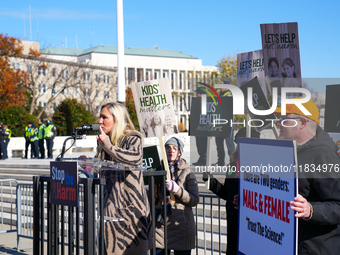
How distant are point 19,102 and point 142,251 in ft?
93.8

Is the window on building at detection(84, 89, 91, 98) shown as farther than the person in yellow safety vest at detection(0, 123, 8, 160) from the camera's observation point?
Yes

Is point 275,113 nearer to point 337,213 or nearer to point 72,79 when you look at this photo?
point 337,213

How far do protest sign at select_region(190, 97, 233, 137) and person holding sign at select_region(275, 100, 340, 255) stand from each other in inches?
25.2

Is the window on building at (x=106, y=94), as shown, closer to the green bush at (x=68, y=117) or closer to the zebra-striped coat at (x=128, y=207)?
the green bush at (x=68, y=117)

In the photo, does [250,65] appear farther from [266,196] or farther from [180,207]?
[266,196]

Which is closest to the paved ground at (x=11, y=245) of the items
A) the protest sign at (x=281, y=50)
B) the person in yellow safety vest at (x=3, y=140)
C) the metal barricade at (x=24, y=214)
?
the metal barricade at (x=24, y=214)

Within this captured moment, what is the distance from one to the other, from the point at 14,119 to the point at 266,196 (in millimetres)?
25605

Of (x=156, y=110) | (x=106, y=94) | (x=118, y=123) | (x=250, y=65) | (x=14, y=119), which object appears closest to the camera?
(x=118, y=123)

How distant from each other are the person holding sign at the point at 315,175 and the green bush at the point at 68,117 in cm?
2657

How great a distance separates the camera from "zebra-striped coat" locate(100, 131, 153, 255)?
3.31m

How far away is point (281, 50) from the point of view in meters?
3.67

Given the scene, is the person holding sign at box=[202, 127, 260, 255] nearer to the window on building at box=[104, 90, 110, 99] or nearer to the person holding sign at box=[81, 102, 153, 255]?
the person holding sign at box=[81, 102, 153, 255]

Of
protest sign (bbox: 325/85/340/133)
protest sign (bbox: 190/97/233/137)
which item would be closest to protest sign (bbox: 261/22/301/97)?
protest sign (bbox: 325/85/340/133)

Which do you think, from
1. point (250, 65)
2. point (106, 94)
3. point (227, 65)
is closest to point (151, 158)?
point (250, 65)
